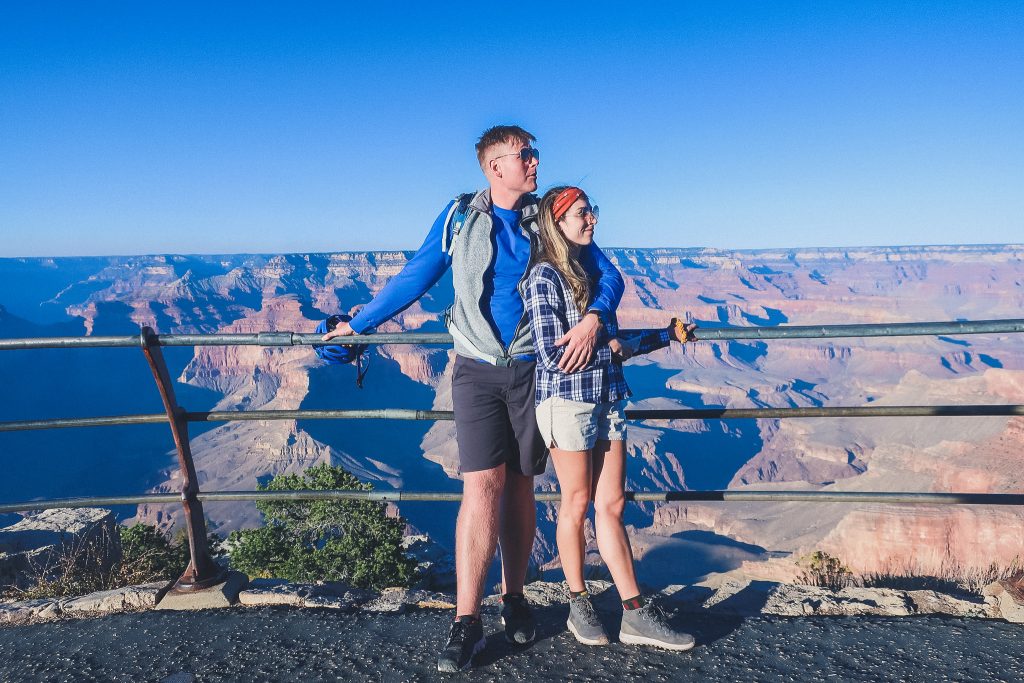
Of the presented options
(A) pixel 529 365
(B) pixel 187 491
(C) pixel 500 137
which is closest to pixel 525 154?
(C) pixel 500 137

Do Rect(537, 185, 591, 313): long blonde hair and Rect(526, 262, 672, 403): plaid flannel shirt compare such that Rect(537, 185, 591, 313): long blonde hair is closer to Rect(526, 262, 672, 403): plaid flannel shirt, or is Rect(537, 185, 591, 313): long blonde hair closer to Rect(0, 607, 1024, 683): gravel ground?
Rect(526, 262, 672, 403): plaid flannel shirt

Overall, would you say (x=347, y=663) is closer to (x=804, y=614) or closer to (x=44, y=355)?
(x=804, y=614)

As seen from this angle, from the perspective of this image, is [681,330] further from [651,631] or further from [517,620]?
[517,620]

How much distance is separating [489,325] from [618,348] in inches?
19.6

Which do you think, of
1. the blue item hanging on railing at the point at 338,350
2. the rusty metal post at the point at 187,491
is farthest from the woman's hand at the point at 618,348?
the rusty metal post at the point at 187,491

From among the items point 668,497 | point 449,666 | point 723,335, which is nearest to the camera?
point 449,666

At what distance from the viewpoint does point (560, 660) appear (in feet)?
8.07

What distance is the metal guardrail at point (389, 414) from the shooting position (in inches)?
109

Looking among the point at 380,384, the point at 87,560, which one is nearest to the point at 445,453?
the point at 380,384

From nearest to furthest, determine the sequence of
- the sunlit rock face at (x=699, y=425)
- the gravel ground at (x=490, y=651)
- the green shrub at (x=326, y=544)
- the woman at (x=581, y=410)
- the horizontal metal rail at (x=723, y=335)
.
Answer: the gravel ground at (x=490, y=651), the woman at (x=581, y=410), the horizontal metal rail at (x=723, y=335), the green shrub at (x=326, y=544), the sunlit rock face at (x=699, y=425)

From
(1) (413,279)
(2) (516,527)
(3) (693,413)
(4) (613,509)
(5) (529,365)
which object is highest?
(1) (413,279)

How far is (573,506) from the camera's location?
2582 mm

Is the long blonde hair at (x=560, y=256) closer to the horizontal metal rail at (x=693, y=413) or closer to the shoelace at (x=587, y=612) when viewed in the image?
the horizontal metal rail at (x=693, y=413)

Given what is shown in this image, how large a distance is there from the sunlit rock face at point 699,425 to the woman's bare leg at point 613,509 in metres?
5.68
